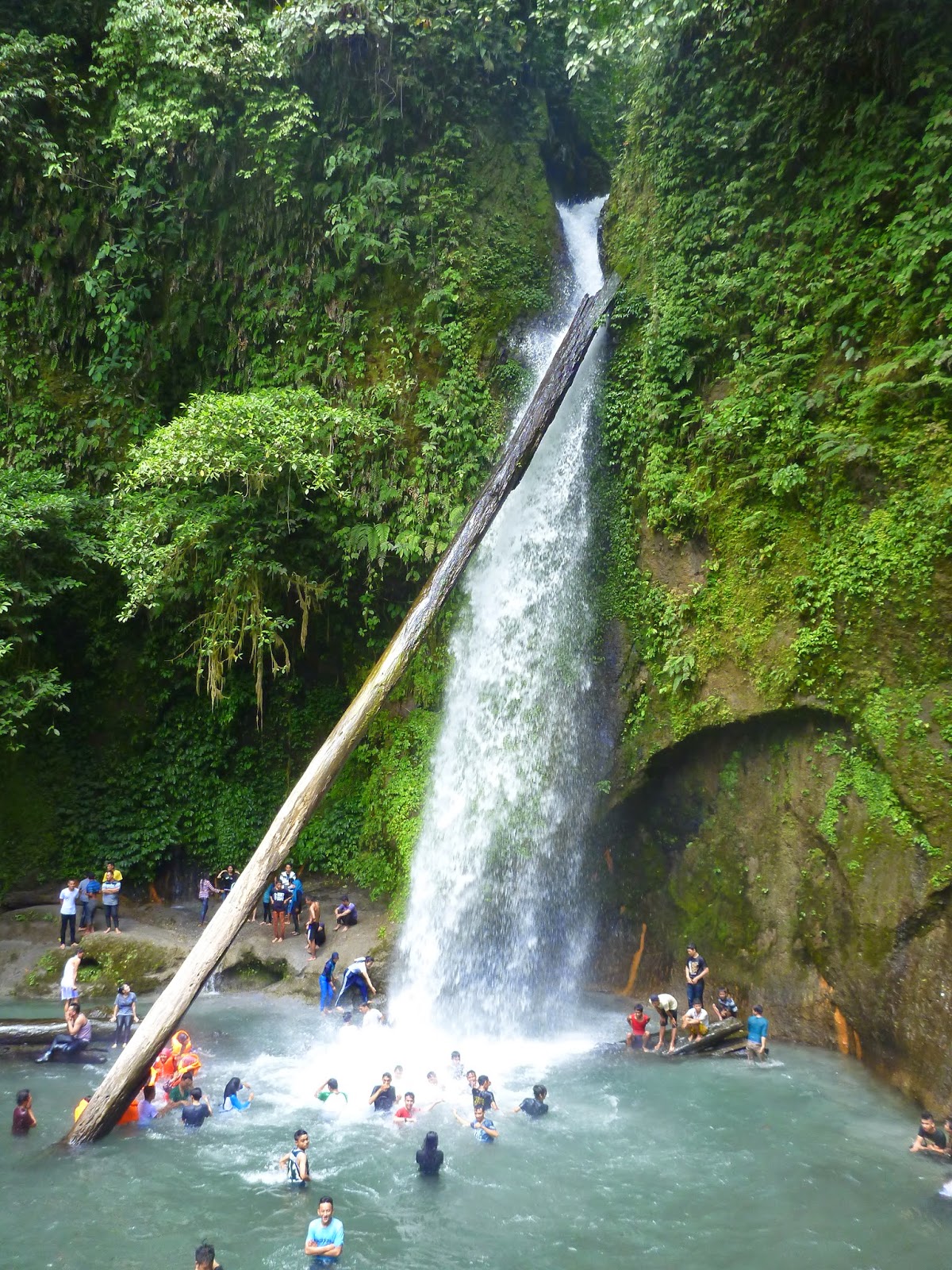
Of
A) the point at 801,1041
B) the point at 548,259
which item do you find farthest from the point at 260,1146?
the point at 548,259

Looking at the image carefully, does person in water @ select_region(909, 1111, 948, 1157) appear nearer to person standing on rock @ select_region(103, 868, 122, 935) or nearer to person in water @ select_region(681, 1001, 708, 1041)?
person in water @ select_region(681, 1001, 708, 1041)

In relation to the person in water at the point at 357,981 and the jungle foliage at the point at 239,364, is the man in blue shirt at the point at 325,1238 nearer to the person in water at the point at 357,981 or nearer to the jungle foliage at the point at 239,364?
the person in water at the point at 357,981

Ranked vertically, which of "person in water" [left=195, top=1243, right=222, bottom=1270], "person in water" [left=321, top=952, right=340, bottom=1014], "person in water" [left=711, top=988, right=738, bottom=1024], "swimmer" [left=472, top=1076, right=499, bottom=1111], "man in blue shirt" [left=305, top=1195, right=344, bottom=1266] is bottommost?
"person in water" [left=321, top=952, right=340, bottom=1014]

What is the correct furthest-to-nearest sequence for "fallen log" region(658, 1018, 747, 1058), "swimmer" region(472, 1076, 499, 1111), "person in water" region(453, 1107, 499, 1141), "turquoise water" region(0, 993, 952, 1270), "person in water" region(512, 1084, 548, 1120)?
1. "fallen log" region(658, 1018, 747, 1058)
2. "person in water" region(512, 1084, 548, 1120)
3. "swimmer" region(472, 1076, 499, 1111)
4. "person in water" region(453, 1107, 499, 1141)
5. "turquoise water" region(0, 993, 952, 1270)

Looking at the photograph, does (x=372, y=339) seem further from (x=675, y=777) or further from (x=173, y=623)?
(x=675, y=777)

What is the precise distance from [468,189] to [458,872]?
38.9ft

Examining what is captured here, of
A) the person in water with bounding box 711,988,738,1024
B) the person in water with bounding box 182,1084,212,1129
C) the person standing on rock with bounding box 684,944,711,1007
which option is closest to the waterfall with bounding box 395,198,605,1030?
the person standing on rock with bounding box 684,944,711,1007

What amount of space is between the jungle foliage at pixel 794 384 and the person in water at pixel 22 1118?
27.5ft

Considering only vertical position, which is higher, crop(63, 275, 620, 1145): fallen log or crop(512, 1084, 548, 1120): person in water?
crop(63, 275, 620, 1145): fallen log

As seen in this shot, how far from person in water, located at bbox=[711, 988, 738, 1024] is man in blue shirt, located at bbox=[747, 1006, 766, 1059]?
1.34 ft

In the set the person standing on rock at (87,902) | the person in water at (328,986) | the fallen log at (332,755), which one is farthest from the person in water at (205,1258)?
the person standing on rock at (87,902)

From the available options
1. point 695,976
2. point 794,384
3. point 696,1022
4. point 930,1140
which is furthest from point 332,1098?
point 794,384

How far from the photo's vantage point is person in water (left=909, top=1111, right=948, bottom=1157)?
820cm

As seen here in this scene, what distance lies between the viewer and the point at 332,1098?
955 centimetres
